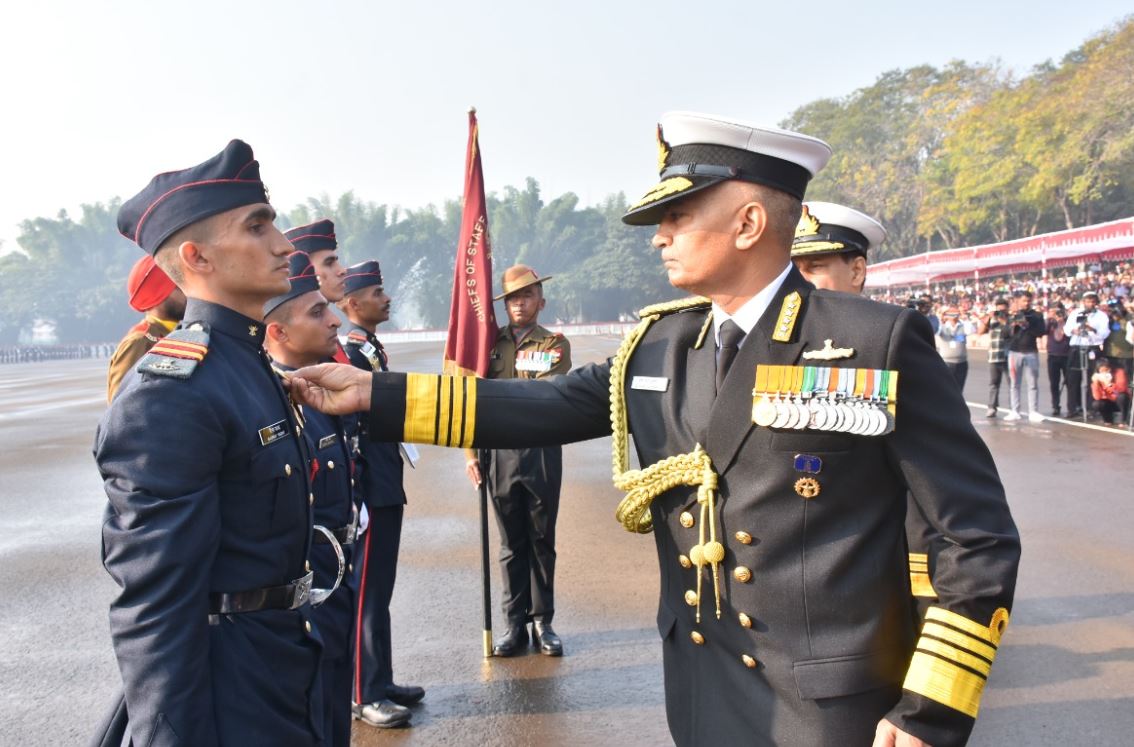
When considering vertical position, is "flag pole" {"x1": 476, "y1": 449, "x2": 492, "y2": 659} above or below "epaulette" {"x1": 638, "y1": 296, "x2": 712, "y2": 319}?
below

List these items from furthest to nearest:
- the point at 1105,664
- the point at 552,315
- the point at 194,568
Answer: the point at 552,315
the point at 1105,664
the point at 194,568

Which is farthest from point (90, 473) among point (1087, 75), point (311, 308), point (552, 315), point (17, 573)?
point (552, 315)

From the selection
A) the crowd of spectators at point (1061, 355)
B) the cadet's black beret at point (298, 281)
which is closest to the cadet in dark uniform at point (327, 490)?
the cadet's black beret at point (298, 281)

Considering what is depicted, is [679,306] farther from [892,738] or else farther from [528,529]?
[528,529]

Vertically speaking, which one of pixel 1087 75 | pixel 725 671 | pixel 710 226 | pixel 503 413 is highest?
pixel 1087 75

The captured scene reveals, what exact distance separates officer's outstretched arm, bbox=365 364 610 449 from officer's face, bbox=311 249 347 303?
2465 millimetres

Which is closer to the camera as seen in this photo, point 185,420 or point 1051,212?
point 185,420

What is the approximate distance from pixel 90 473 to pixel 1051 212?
4555 centimetres

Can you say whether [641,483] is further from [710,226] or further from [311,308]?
[311,308]

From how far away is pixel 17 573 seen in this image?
6.54m

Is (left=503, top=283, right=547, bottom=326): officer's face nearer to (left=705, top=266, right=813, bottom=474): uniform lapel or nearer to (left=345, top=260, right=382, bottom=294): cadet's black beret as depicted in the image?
(left=345, top=260, right=382, bottom=294): cadet's black beret

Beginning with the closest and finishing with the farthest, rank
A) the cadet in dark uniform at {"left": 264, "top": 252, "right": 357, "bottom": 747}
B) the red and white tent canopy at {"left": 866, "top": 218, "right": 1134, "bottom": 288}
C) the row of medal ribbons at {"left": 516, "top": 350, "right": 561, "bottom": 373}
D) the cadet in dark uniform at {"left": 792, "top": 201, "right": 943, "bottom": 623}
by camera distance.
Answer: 1. the cadet in dark uniform at {"left": 264, "top": 252, "right": 357, "bottom": 747}
2. the cadet in dark uniform at {"left": 792, "top": 201, "right": 943, "bottom": 623}
3. the row of medal ribbons at {"left": 516, "top": 350, "right": 561, "bottom": 373}
4. the red and white tent canopy at {"left": 866, "top": 218, "right": 1134, "bottom": 288}

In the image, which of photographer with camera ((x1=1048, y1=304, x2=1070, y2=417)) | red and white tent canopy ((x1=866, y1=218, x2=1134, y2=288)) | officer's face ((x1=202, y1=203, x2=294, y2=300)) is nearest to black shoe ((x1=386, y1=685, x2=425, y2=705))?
officer's face ((x1=202, y1=203, x2=294, y2=300))

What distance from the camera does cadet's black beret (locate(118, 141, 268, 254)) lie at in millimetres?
2314
